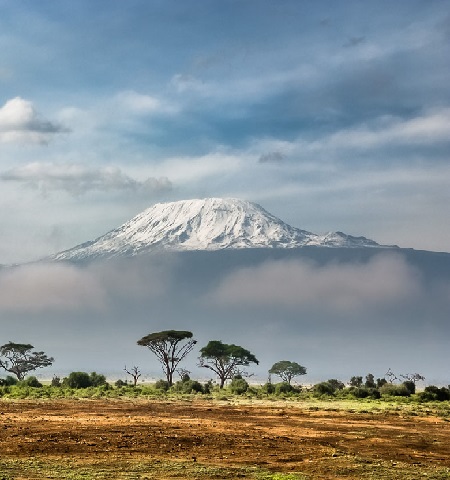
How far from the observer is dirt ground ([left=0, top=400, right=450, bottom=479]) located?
21.6 m

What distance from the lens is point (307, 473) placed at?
20812 mm

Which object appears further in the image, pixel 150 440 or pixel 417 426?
pixel 417 426

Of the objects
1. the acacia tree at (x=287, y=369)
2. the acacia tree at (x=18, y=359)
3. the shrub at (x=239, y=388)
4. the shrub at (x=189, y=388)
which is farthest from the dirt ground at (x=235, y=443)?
the acacia tree at (x=287, y=369)

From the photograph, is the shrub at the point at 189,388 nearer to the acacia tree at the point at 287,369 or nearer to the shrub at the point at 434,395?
the shrub at the point at 434,395

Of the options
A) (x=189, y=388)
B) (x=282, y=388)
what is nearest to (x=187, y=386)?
(x=189, y=388)

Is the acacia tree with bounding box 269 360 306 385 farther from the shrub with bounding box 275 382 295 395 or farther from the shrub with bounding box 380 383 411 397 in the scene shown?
the shrub with bounding box 380 383 411 397

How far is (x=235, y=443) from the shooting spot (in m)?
27.0

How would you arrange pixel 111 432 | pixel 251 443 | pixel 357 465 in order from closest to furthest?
pixel 357 465, pixel 251 443, pixel 111 432

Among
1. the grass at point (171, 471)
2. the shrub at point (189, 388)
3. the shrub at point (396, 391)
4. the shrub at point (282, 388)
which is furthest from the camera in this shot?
the shrub at point (189, 388)

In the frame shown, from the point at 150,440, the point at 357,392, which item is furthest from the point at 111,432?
the point at 357,392

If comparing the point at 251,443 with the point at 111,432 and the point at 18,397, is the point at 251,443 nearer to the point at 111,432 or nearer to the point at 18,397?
the point at 111,432

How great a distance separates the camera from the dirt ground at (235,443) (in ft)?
71.0

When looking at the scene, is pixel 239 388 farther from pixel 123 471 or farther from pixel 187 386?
pixel 123 471

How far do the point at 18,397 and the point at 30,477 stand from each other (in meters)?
43.8
